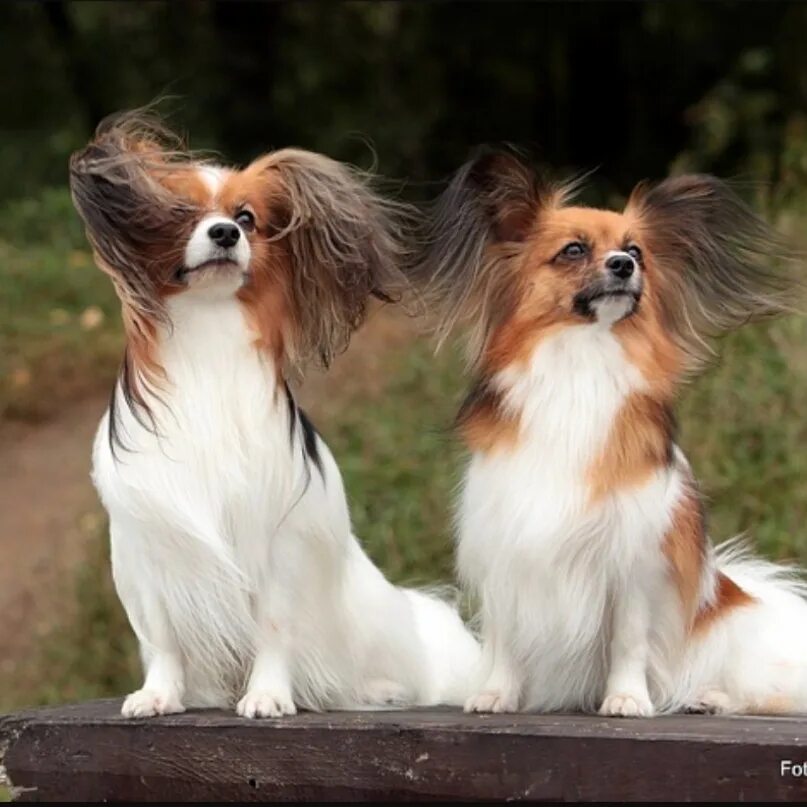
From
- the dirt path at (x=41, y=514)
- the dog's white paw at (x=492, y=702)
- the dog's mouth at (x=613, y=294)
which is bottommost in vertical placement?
the dirt path at (x=41, y=514)

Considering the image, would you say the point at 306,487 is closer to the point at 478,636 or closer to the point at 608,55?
the point at 478,636

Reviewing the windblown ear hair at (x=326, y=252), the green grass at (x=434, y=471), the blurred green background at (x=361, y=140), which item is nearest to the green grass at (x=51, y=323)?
the blurred green background at (x=361, y=140)

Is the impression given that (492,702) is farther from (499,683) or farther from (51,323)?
(51,323)

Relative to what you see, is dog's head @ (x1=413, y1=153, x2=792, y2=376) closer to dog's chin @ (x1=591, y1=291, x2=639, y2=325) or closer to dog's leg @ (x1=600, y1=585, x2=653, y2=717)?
dog's chin @ (x1=591, y1=291, x2=639, y2=325)

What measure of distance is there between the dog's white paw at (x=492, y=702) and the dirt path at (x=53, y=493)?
3.52 meters

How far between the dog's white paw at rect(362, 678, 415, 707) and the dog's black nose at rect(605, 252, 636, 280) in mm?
1229

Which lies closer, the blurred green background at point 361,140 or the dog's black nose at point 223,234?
the dog's black nose at point 223,234

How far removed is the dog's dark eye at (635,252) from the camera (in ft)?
12.2

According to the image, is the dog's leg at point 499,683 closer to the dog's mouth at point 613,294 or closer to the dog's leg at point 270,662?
the dog's leg at point 270,662

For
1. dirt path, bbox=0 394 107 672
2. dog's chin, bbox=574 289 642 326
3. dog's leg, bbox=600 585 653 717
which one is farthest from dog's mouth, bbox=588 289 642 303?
dirt path, bbox=0 394 107 672

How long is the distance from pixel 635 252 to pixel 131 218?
1.13m

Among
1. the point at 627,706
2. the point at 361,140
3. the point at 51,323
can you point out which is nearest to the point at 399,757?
the point at 627,706

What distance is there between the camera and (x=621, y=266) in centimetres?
363

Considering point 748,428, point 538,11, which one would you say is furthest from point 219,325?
point 538,11
